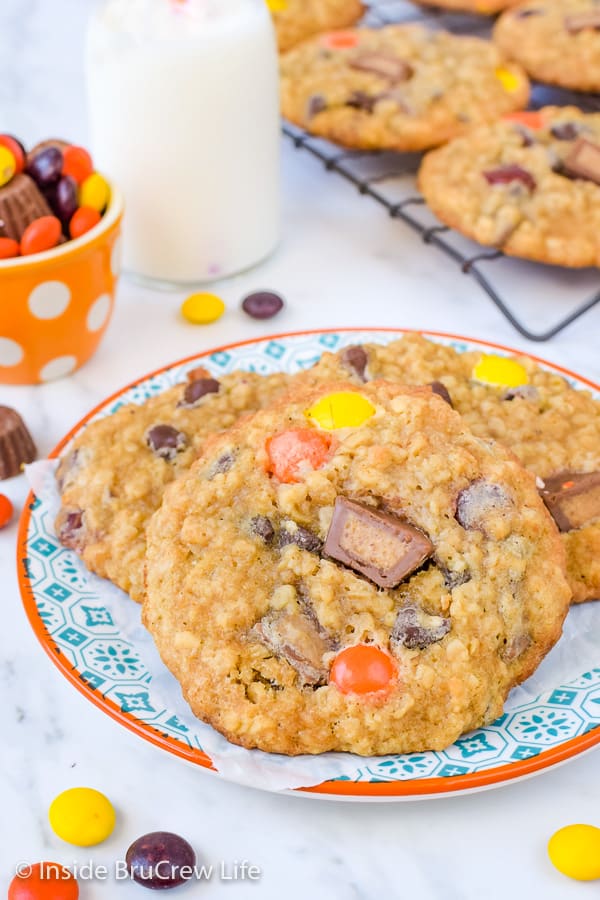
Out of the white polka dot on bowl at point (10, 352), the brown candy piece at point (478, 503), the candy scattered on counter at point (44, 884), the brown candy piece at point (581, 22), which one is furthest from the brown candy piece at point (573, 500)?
the brown candy piece at point (581, 22)

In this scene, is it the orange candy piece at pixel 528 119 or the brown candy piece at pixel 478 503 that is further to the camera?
the orange candy piece at pixel 528 119

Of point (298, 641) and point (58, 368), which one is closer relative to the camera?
point (298, 641)

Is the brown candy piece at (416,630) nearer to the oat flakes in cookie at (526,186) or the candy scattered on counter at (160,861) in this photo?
the candy scattered on counter at (160,861)

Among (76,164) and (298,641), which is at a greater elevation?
(76,164)

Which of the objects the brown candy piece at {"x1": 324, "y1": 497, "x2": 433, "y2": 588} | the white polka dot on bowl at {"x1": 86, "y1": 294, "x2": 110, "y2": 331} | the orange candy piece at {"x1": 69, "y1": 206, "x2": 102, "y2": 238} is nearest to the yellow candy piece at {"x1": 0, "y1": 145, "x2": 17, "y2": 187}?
the orange candy piece at {"x1": 69, "y1": 206, "x2": 102, "y2": 238}

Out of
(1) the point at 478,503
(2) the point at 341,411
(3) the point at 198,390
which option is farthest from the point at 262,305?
(1) the point at 478,503

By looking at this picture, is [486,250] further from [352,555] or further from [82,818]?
[82,818]

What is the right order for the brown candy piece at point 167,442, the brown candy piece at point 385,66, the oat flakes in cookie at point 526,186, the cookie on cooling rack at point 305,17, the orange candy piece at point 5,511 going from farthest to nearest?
1. the cookie on cooling rack at point 305,17
2. the brown candy piece at point 385,66
3. the oat flakes in cookie at point 526,186
4. the orange candy piece at point 5,511
5. the brown candy piece at point 167,442

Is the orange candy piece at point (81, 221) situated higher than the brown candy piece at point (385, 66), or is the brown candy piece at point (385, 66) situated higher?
the orange candy piece at point (81, 221)
